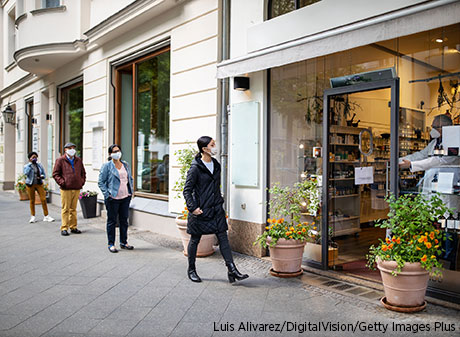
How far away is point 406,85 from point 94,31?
26.3 feet

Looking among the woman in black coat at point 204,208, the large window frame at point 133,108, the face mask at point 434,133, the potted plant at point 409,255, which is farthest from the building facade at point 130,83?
the potted plant at point 409,255

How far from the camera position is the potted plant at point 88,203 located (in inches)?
418

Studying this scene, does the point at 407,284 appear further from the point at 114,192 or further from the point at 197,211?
the point at 114,192

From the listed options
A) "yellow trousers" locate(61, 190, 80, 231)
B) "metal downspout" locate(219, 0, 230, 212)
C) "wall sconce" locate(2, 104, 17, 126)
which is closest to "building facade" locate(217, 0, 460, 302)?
"metal downspout" locate(219, 0, 230, 212)

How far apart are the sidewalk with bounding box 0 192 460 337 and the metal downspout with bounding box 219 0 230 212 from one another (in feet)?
4.46

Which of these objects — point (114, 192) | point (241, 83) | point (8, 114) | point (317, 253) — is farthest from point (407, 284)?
point (8, 114)

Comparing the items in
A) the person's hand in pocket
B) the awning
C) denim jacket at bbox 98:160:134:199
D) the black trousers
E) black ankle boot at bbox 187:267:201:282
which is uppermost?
the awning

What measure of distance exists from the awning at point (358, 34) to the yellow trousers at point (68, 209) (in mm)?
4633

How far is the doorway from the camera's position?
222 inches

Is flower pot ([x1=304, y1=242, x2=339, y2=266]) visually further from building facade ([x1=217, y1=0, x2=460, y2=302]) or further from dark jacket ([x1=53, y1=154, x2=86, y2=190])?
dark jacket ([x1=53, y1=154, x2=86, y2=190])

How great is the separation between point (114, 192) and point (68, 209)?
2190 mm

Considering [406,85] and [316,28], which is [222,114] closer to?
[316,28]

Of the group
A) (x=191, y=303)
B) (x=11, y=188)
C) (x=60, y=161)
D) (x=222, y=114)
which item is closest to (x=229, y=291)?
(x=191, y=303)

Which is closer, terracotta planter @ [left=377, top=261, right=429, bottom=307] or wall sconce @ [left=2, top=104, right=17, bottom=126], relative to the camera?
terracotta planter @ [left=377, top=261, right=429, bottom=307]
